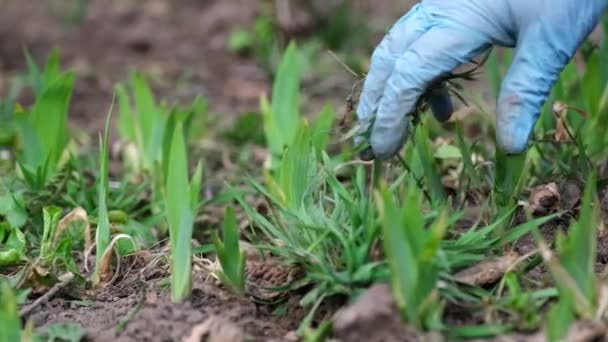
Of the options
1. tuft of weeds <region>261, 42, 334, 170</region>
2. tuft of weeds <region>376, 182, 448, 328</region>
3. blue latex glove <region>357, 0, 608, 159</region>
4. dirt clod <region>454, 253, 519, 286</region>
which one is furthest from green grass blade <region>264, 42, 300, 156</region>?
tuft of weeds <region>376, 182, 448, 328</region>

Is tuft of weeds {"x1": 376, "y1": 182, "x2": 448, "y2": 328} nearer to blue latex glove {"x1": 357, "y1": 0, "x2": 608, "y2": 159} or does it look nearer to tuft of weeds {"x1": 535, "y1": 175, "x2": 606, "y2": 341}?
tuft of weeds {"x1": 535, "y1": 175, "x2": 606, "y2": 341}

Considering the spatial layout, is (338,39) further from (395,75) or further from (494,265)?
(494,265)

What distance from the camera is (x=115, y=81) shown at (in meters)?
4.00

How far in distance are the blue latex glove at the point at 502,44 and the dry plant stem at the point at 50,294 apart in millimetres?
665

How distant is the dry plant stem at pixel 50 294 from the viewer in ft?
6.09

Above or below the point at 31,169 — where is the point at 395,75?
above

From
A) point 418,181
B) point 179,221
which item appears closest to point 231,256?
point 179,221

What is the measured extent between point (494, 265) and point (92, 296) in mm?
789

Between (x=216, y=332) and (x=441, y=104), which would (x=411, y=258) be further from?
(x=441, y=104)

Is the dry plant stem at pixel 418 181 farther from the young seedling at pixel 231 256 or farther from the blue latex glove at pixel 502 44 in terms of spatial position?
the young seedling at pixel 231 256

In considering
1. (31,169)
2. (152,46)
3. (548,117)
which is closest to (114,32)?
(152,46)

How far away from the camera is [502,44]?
2025mm

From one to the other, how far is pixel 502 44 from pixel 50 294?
1007 mm

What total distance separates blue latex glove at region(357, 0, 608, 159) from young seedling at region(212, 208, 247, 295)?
0.40 metres
